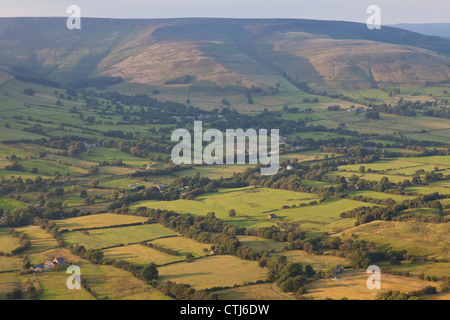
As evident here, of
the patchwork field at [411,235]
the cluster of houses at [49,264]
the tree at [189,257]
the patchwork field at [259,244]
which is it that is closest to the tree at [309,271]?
the patchwork field at [259,244]

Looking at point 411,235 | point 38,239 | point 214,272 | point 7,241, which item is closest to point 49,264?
point 38,239

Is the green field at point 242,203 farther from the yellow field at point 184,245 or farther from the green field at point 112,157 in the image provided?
the green field at point 112,157

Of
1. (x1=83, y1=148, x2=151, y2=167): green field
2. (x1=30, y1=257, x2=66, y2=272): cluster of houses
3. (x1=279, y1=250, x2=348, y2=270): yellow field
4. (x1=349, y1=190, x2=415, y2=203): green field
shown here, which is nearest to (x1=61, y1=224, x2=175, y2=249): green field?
(x1=30, y1=257, x2=66, y2=272): cluster of houses

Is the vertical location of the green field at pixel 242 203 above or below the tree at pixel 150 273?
above

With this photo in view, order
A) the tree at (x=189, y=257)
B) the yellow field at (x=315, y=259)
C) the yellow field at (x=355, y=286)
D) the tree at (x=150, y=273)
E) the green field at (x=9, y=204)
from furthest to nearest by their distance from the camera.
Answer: the green field at (x=9, y=204), the tree at (x=189, y=257), the yellow field at (x=315, y=259), the tree at (x=150, y=273), the yellow field at (x=355, y=286)

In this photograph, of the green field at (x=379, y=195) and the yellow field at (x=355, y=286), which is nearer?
the yellow field at (x=355, y=286)

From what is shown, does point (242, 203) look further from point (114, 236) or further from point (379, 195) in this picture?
point (114, 236)

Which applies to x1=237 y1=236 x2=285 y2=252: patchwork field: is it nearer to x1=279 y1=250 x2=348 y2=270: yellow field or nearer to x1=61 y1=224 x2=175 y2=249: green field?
x1=279 y1=250 x2=348 y2=270: yellow field
